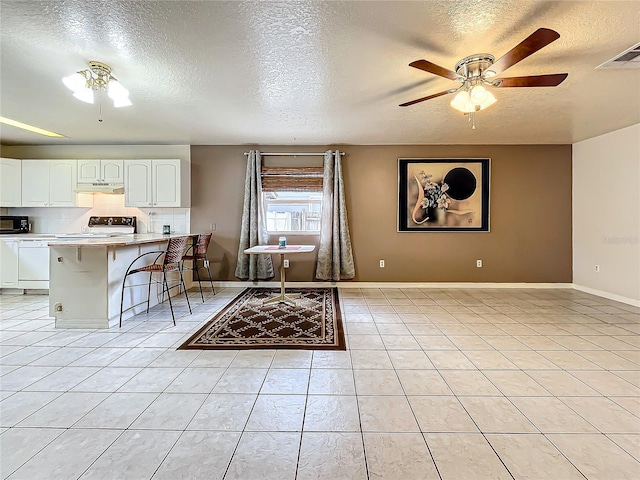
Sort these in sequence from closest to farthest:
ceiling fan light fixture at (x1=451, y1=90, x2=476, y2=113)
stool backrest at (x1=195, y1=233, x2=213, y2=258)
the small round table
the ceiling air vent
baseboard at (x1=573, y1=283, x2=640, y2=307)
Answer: the ceiling air vent → ceiling fan light fixture at (x1=451, y1=90, x2=476, y2=113) → the small round table → baseboard at (x1=573, y1=283, x2=640, y2=307) → stool backrest at (x1=195, y1=233, x2=213, y2=258)

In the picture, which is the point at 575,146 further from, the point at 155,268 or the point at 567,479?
the point at 155,268

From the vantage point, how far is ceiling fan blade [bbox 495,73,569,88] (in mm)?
2246

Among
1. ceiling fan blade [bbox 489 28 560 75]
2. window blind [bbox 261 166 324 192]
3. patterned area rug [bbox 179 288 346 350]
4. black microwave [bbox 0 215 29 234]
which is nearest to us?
ceiling fan blade [bbox 489 28 560 75]

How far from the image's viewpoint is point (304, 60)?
253 centimetres

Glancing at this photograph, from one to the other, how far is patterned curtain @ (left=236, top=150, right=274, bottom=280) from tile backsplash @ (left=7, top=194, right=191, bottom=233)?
1398 millimetres

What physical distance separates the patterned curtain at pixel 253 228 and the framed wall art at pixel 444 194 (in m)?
2.27

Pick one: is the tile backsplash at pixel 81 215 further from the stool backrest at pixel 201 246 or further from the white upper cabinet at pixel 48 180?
the stool backrest at pixel 201 246

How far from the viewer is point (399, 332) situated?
10.3ft

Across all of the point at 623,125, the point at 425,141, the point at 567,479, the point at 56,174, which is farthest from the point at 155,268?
the point at 623,125

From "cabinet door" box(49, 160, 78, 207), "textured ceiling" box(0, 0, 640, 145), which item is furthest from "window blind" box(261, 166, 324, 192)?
"cabinet door" box(49, 160, 78, 207)

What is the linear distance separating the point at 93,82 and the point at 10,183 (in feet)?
12.3

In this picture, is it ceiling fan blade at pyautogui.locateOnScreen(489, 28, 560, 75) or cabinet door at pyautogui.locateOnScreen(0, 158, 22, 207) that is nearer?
ceiling fan blade at pyautogui.locateOnScreen(489, 28, 560, 75)

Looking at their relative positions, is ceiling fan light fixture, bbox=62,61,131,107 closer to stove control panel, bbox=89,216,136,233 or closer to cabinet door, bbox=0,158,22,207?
stove control panel, bbox=89,216,136,233

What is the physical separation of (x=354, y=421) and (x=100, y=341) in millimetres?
2461
